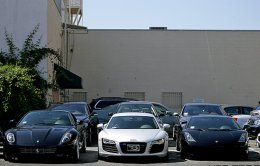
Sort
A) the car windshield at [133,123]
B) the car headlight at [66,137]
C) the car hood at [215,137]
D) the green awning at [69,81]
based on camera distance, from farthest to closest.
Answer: the green awning at [69,81]
the car windshield at [133,123]
the car hood at [215,137]
the car headlight at [66,137]

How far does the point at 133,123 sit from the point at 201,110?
661cm

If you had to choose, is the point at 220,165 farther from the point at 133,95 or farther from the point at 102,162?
the point at 133,95

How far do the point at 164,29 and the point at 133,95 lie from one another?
5.69 m

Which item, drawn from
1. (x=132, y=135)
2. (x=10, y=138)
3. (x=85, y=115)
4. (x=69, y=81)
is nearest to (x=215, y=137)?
(x=132, y=135)

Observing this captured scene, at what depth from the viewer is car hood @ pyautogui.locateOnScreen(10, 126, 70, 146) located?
12539 millimetres

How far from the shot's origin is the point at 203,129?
1460cm

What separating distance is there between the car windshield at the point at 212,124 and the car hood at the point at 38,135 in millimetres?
3801

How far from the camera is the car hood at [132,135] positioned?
13.0 m

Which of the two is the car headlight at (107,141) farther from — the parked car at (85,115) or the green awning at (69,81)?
the green awning at (69,81)

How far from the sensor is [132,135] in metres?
13.2

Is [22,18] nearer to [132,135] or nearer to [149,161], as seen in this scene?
[132,135]

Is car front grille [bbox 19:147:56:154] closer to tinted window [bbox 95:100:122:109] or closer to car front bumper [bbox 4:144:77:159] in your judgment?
car front bumper [bbox 4:144:77:159]

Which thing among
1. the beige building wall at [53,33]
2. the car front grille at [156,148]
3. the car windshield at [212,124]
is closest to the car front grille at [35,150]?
the car front grille at [156,148]

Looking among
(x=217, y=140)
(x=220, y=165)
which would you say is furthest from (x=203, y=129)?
(x=220, y=165)
